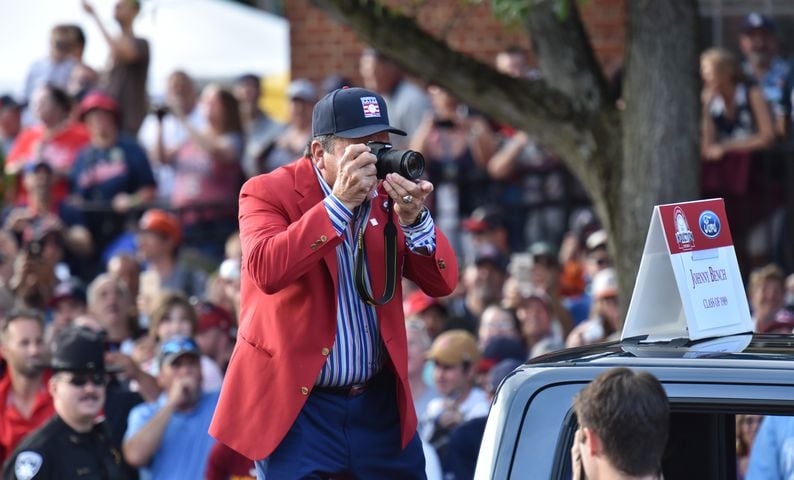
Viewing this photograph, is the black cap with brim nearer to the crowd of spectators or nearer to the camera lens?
the crowd of spectators

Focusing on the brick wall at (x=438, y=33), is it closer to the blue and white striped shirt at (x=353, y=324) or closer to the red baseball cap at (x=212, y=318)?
the red baseball cap at (x=212, y=318)

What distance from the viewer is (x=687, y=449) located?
394 cm

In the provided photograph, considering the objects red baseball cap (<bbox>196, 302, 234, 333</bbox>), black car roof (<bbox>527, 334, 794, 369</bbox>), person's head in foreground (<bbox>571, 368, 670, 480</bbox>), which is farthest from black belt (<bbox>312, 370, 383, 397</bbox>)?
red baseball cap (<bbox>196, 302, 234, 333</bbox>)

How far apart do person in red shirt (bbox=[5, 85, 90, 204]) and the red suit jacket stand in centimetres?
816

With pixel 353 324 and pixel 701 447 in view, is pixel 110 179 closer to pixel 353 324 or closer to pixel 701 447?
pixel 353 324

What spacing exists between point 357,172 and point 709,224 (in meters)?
0.99

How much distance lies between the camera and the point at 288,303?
4.32 meters

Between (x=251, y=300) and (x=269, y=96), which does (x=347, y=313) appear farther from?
(x=269, y=96)

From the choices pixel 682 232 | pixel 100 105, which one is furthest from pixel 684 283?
pixel 100 105

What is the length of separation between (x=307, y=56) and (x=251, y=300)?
977 cm

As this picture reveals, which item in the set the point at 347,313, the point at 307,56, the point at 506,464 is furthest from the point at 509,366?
the point at 307,56

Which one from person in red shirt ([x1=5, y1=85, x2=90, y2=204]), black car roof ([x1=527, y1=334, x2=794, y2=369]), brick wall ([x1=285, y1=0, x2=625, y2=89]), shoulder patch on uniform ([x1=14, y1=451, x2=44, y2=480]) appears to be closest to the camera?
black car roof ([x1=527, y1=334, x2=794, y2=369])

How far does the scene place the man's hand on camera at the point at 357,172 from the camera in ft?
13.3

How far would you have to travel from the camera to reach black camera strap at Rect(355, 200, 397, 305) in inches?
171
